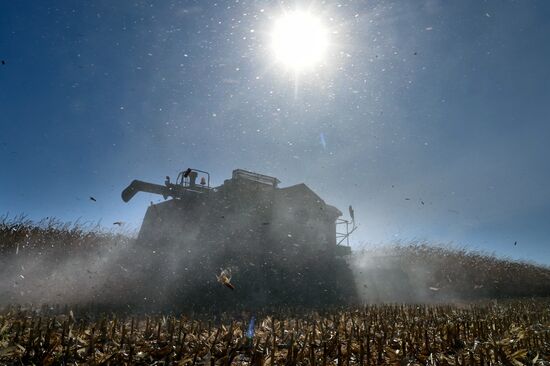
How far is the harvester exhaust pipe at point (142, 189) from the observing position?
1866 centimetres

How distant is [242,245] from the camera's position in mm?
15586

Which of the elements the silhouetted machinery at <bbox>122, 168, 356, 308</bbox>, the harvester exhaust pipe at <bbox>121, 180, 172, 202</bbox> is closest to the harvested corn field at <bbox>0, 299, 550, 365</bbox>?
the silhouetted machinery at <bbox>122, 168, 356, 308</bbox>

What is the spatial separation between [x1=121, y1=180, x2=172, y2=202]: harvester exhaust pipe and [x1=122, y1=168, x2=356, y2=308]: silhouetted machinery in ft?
0.18

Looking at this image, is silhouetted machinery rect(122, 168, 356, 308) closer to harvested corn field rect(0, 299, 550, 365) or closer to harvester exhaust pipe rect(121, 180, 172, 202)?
harvester exhaust pipe rect(121, 180, 172, 202)

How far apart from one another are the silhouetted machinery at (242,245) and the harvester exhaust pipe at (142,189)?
0.06m

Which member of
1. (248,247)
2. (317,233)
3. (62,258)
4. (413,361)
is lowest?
(413,361)

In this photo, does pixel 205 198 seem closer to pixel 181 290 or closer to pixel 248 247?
pixel 248 247

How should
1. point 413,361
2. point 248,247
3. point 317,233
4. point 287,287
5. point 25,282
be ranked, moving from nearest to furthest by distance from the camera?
point 413,361, point 25,282, point 287,287, point 248,247, point 317,233

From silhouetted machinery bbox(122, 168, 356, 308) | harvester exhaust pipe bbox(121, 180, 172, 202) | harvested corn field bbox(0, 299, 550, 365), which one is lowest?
harvested corn field bbox(0, 299, 550, 365)

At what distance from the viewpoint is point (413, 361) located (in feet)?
12.9

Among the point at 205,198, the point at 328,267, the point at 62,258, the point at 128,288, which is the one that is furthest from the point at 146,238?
the point at 328,267

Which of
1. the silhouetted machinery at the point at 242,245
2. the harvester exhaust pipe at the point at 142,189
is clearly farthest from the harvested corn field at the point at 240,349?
the harvester exhaust pipe at the point at 142,189

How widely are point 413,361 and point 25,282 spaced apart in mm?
12171

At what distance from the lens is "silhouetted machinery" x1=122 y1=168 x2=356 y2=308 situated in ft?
40.2
